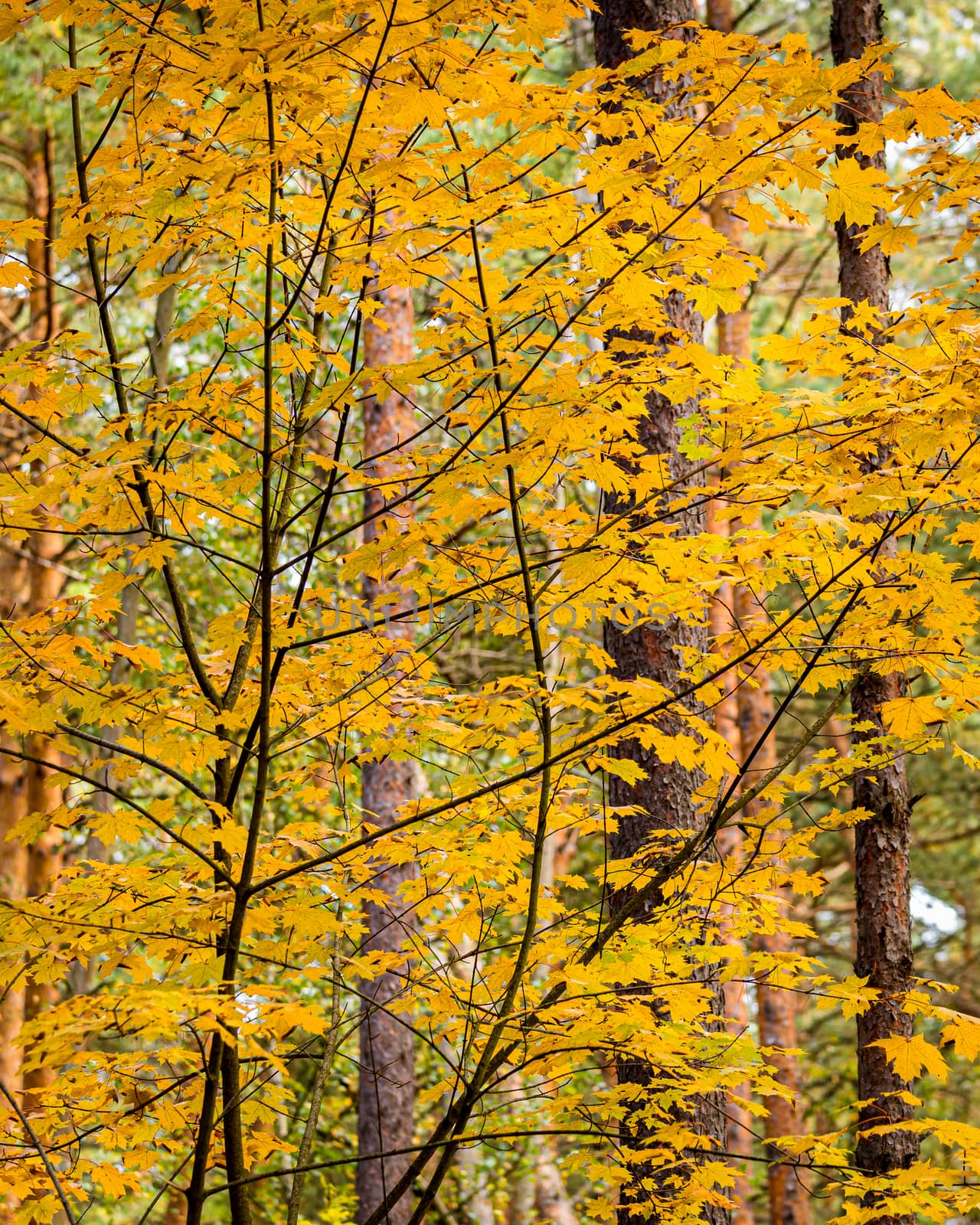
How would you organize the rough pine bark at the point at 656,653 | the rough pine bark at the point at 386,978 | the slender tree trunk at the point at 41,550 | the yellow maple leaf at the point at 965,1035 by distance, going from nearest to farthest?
the yellow maple leaf at the point at 965,1035
the rough pine bark at the point at 656,653
the rough pine bark at the point at 386,978
the slender tree trunk at the point at 41,550

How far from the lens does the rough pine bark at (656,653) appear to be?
387 centimetres

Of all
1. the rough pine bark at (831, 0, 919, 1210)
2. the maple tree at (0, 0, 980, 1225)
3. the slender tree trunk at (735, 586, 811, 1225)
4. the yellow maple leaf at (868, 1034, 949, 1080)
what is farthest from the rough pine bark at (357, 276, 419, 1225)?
the yellow maple leaf at (868, 1034, 949, 1080)

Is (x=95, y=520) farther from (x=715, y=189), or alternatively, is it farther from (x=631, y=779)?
(x=715, y=189)

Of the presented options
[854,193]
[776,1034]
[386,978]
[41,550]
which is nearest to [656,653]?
[854,193]

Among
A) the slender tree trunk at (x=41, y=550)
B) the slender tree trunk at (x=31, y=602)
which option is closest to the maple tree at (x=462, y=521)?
the slender tree trunk at (x=31, y=602)

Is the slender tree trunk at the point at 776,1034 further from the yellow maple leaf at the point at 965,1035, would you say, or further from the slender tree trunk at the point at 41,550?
the slender tree trunk at the point at 41,550

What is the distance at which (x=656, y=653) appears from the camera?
167 inches

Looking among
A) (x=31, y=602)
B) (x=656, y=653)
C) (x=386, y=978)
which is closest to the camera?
(x=656, y=653)

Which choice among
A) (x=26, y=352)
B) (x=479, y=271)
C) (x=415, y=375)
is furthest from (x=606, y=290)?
(x=26, y=352)

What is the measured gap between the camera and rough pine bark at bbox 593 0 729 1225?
387 cm

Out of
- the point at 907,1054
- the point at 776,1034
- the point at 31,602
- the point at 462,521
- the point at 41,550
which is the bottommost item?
the point at 776,1034

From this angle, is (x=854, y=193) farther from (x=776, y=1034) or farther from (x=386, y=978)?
(x=776, y=1034)

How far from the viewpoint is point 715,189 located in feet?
7.83

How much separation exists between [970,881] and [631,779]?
11.9 meters
